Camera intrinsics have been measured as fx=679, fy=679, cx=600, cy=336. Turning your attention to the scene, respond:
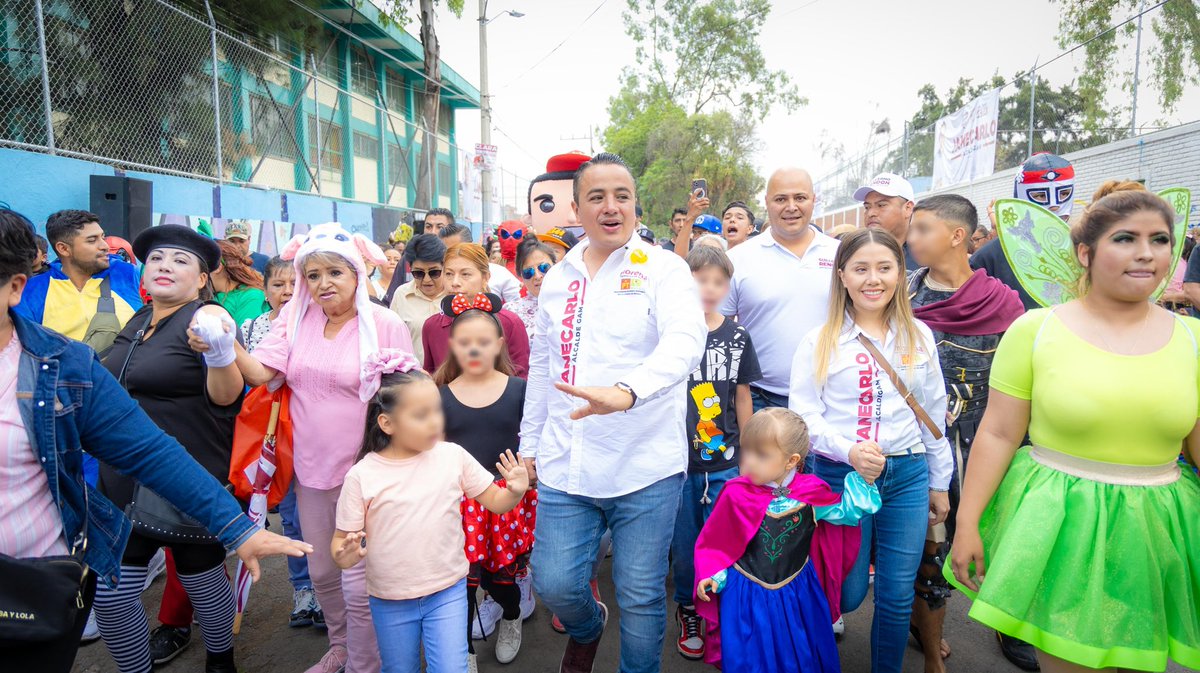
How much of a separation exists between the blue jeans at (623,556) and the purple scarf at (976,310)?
5.06ft

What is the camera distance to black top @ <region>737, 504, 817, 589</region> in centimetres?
272

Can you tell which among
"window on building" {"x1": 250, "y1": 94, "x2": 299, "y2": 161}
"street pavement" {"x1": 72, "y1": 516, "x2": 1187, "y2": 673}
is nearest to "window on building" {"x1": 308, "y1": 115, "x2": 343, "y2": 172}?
"window on building" {"x1": 250, "y1": 94, "x2": 299, "y2": 161}

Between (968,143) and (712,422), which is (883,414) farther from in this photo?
(968,143)

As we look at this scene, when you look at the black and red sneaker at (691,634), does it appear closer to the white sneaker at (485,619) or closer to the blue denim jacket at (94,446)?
the white sneaker at (485,619)

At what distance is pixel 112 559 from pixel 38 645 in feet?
1.19

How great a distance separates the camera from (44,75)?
622 cm

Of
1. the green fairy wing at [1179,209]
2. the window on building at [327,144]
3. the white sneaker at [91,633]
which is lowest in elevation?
the white sneaker at [91,633]

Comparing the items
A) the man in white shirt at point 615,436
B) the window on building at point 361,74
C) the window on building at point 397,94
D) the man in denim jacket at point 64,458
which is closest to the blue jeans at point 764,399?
the man in white shirt at point 615,436

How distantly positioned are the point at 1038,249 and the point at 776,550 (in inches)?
63.8

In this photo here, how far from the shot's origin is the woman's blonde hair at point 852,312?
9.34 ft

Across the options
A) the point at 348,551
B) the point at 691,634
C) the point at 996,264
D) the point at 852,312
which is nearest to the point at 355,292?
the point at 348,551

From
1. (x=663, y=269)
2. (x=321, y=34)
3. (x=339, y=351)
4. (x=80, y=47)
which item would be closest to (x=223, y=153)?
A: (x=80, y=47)

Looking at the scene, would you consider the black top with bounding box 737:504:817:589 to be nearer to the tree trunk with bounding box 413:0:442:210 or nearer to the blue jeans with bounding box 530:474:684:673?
the blue jeans with bounding box 530:474:684:673

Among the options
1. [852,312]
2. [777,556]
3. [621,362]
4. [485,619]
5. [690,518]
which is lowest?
[485,619]
